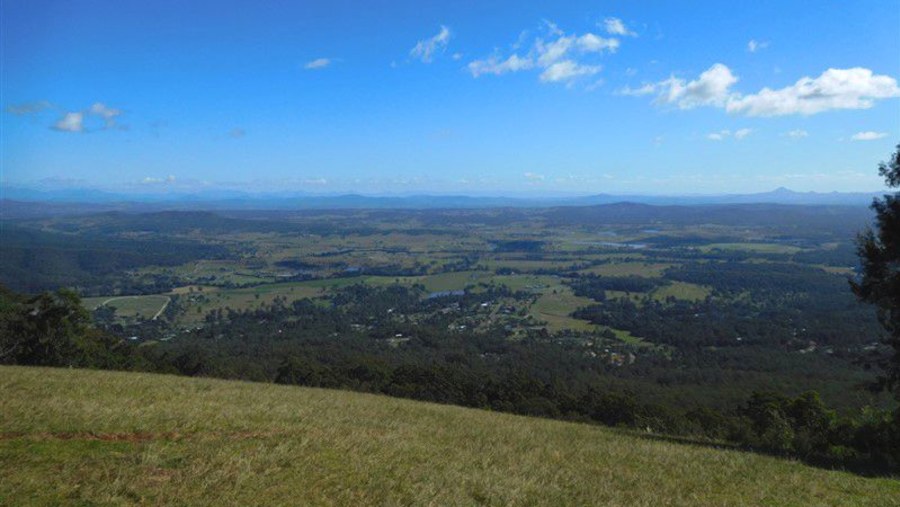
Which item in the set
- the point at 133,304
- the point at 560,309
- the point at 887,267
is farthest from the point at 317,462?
the point at 133,304

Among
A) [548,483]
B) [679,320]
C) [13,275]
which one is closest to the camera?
[548,483]

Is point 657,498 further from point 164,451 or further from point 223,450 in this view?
point 164,451

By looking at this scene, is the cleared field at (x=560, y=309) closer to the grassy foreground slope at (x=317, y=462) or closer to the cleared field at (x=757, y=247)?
the grassy foreground slope at (x=317, y=462)

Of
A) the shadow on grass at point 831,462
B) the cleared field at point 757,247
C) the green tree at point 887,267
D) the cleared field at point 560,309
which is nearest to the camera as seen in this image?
the shadow on grass at point 831,462

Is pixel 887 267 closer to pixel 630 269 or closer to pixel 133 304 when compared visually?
pixel 133 304

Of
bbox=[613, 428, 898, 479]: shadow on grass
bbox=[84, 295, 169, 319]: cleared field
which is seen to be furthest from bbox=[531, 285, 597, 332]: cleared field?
bbox=[613, 428, 898, 479]: shadow on grass

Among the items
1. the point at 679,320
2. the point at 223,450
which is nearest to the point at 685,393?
the point at 679,320

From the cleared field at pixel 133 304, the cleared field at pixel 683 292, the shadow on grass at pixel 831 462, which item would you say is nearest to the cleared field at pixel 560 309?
the cleared field at pixel 683 292
